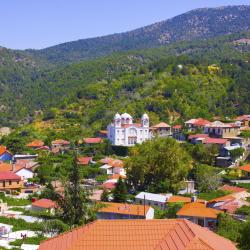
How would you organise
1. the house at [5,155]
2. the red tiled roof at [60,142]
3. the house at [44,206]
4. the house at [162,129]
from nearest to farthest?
the house at [44,206] < the house at [5,155] < the red tiled roof at [60,142] < the house at [162,129]

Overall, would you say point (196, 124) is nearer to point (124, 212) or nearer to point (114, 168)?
point (114, 168)

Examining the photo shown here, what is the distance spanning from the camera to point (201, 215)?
31.6m

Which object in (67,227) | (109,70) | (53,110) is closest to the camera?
(67,227)

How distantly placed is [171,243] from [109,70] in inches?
4987

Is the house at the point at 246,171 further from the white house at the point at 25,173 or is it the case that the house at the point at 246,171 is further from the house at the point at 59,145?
the house at the point at 59,145

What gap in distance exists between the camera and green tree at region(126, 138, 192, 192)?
4372 cm

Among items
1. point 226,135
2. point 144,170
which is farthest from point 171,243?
point 226,135

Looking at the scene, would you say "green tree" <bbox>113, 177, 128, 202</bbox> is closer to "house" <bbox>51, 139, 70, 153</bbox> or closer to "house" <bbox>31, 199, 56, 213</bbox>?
"house" <bbox>31, 199, 56, 213</bbox>

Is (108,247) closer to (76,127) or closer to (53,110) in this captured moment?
(76,127)

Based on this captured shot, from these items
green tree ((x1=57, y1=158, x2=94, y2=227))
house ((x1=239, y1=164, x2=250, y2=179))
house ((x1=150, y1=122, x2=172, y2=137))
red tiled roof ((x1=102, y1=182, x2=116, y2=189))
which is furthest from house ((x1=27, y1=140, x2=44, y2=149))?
green tree ((x1=57, y1=158, x2=94, y2=227))

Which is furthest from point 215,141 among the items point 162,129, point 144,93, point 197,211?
point 144,93

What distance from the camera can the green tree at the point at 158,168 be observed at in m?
43.7

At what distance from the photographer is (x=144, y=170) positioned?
145ft

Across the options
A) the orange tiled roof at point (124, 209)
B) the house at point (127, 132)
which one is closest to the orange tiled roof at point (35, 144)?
the house at point (127, 132)
